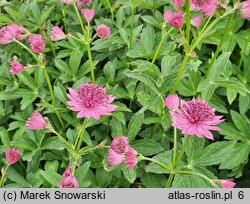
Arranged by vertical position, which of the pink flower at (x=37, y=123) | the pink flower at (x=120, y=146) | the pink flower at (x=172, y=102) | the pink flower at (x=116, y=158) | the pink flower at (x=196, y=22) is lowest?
the pink flower at (x=116, y=158)

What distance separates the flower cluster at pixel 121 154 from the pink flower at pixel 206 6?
18.9 inches

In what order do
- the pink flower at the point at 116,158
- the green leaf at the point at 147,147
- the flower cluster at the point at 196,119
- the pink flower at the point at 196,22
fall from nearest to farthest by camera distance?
the flower cluster at the point at 196,119 → the pink flower at the point at 116,158 → the green leaf at the point at 147,147 → the pink flower at the point at 196,22

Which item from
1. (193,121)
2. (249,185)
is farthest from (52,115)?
(249,185)

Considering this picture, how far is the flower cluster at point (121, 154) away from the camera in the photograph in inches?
49.3

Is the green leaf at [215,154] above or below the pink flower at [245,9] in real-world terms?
below

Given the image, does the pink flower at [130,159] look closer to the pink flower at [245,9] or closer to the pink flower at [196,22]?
the pink flower at [245,9]

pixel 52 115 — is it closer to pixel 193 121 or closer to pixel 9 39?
pixel 9 39

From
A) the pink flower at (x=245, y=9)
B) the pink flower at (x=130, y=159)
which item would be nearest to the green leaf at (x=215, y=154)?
the pink flower at (x=130, y=159)

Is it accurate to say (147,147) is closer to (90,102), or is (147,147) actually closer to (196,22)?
(90,102)

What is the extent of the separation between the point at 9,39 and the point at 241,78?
937 millimetres

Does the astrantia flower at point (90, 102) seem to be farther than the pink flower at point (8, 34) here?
No

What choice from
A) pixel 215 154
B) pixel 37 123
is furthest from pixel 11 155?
pixel 215 154

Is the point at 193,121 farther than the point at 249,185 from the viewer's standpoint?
No
